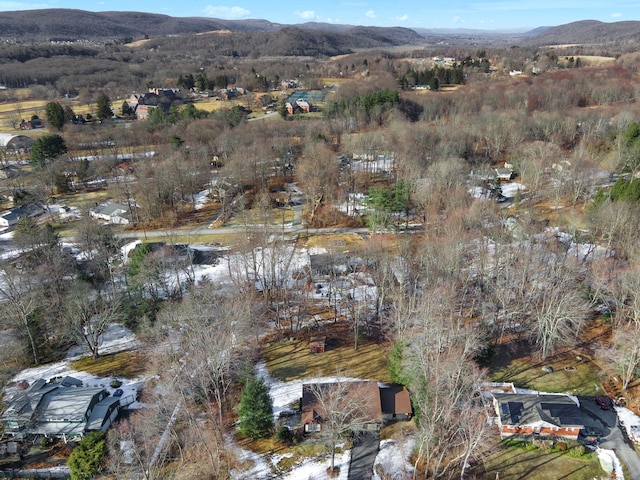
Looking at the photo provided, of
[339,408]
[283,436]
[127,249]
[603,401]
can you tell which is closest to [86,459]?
[283,436]

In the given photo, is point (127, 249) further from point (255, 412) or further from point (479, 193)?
point (479, 193)

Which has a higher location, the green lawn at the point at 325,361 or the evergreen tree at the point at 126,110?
the evergreen tree at the point at 126,110

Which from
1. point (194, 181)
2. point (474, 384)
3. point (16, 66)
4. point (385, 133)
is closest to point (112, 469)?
point (474, 384)

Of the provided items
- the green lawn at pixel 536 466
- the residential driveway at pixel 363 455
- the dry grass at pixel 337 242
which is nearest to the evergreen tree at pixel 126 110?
the dry grass at pixel 337 242

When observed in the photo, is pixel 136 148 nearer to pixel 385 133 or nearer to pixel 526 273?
pixel 385 133

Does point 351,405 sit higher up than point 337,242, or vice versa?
point 337,242

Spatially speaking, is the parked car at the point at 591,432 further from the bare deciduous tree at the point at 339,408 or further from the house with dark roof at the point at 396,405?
the bare deciduous tree at the point at 339,408
